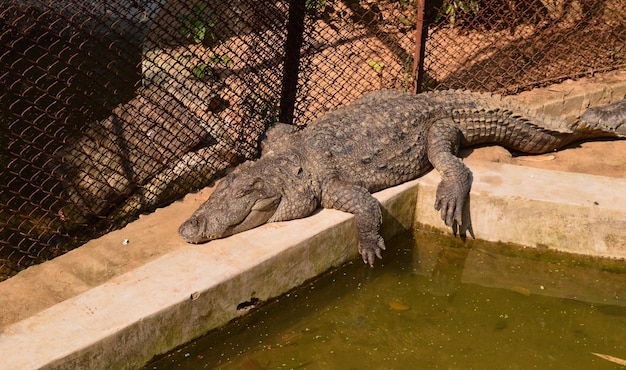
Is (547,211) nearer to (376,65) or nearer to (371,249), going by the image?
(371,249)

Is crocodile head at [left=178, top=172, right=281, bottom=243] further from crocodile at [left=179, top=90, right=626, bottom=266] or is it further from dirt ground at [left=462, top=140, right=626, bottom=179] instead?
dirt ground at [left=462, top=140, right=626, bottom=179]

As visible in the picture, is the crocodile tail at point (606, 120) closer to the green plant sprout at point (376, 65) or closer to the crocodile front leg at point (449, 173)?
the crocodile front leg at point (449, 173)

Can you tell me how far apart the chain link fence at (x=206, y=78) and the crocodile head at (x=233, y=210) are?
25.3 inches

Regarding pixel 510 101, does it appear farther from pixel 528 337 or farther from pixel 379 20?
pixel 528 337

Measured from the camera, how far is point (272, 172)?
4.79 metres

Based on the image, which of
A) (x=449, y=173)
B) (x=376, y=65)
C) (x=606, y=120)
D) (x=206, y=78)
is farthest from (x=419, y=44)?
(x=206, y=78)

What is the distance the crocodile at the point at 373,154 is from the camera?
456 cm

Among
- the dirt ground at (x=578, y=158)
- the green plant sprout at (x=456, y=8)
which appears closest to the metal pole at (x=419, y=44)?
the dirt ground at (x=578, y=158)

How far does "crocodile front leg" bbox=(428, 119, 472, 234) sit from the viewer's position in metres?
4.71

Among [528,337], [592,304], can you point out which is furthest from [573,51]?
[528,337]

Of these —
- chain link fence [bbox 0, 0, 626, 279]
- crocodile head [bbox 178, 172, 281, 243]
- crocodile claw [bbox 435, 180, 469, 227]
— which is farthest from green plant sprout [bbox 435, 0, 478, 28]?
crocodile head [bbox 178, 172, 281, 243]

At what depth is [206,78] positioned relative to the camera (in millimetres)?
6125

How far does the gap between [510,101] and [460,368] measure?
8.27 ft

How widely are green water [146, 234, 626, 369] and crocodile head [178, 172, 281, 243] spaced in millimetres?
578
